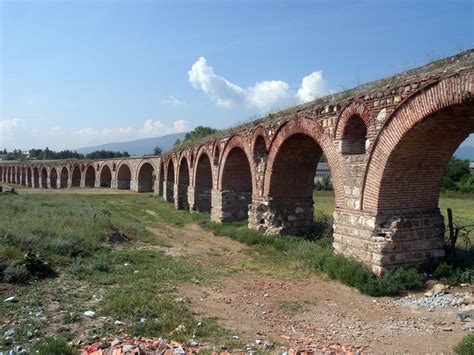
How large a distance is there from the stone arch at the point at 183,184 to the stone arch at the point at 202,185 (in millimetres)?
2112

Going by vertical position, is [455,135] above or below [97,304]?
above

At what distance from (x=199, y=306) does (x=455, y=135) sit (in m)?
5.37

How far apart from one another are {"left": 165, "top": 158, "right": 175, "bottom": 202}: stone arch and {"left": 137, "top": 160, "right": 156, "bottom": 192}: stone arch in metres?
8.26

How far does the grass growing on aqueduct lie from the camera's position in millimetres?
5402

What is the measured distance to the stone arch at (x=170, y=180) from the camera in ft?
88.0

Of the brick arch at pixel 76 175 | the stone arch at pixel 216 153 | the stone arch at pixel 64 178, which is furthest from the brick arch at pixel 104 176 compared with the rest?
the stone arch at pixel 216 153

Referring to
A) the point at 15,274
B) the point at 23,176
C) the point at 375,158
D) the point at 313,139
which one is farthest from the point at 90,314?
the point at 23,176

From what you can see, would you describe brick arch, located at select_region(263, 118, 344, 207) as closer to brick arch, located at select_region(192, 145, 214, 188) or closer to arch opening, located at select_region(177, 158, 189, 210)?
brick arch, located at select_region(192, 145, 214, 188)

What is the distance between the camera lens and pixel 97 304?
19.1 ft

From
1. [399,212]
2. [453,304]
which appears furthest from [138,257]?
[453,304]

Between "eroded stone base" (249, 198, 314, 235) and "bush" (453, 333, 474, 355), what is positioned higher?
"eroded stone base" (249, 198, 314, 235)

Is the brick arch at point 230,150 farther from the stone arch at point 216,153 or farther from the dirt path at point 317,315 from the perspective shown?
the dirt path at point 317,315

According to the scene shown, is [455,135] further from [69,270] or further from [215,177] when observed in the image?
[215,177]

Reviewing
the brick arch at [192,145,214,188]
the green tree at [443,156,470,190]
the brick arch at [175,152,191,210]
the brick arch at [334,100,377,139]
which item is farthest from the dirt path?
the green tree at [443,156,470,190]
